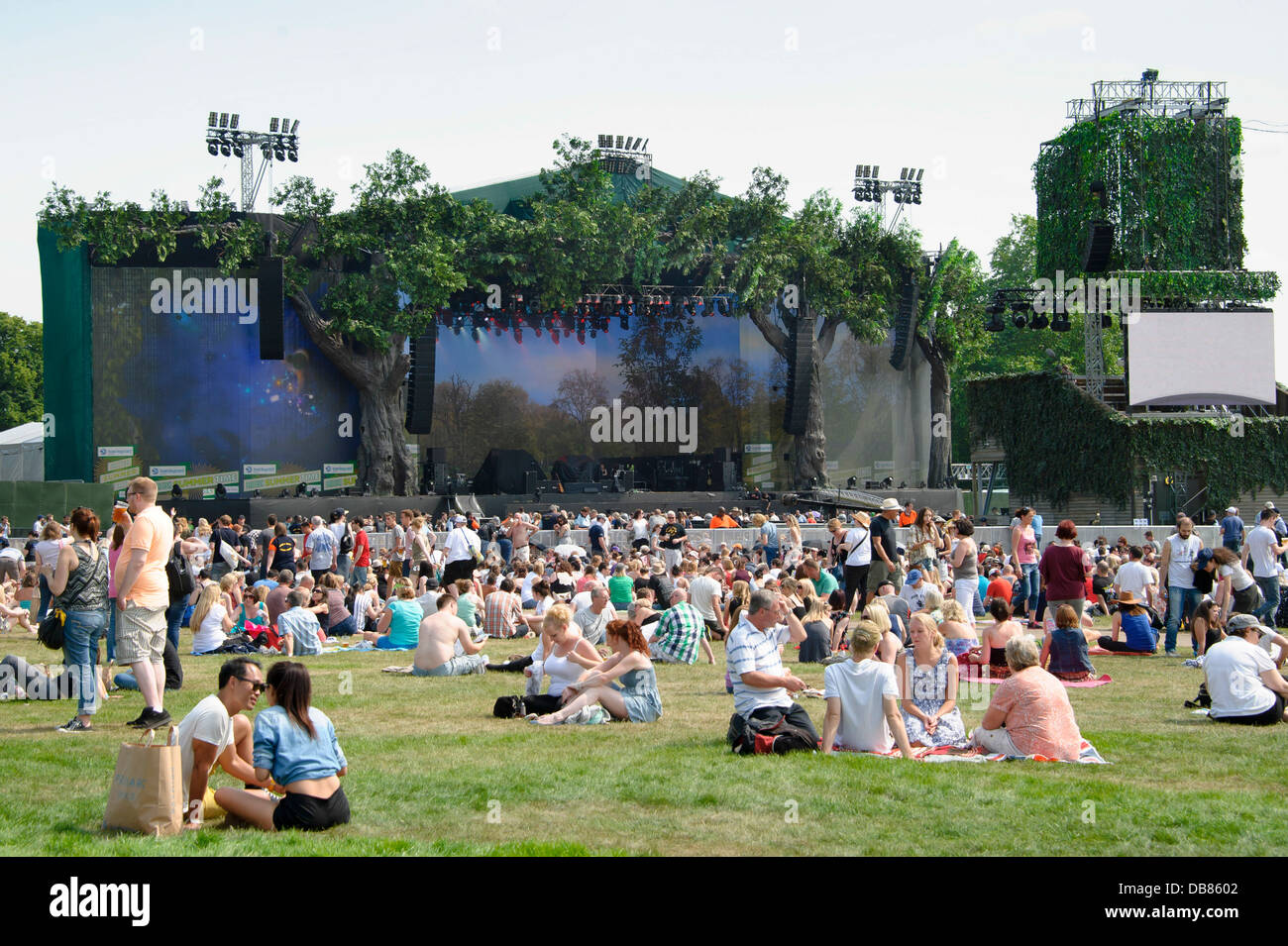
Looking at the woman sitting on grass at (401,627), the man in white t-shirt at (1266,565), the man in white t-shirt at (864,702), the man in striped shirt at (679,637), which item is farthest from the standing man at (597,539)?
the man in white t-shirt at (864,702)

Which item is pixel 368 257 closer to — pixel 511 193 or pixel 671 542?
pixel 511 193

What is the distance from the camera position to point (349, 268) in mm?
34625

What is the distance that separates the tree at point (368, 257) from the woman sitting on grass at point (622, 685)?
992 inches

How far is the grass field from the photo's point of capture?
558 cm

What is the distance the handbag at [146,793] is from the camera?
5758 millimetres

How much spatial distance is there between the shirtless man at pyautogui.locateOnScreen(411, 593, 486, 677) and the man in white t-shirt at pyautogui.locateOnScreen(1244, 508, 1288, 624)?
831 cm

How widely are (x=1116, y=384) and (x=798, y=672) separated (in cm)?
2663

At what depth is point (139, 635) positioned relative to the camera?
8094 mm

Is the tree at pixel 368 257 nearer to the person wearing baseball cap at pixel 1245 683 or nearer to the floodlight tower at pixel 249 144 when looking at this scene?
the floodlight tower at pixel 249 144

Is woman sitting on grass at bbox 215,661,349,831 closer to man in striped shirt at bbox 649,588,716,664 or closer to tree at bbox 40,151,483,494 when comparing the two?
man in striped shirt at bbox 649,588,716,664

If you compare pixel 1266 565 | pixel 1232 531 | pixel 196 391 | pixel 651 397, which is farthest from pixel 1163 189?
pixel 196 391

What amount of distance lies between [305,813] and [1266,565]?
11305mm

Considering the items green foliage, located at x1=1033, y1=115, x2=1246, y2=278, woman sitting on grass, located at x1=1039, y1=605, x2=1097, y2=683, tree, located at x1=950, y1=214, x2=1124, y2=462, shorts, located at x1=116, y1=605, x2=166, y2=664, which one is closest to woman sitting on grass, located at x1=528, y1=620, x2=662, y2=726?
shorts, located at x1=116, y1=605, x2=166, y2=664

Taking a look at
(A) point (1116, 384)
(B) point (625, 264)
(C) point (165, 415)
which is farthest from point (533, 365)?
(A) point (1116, 384)
